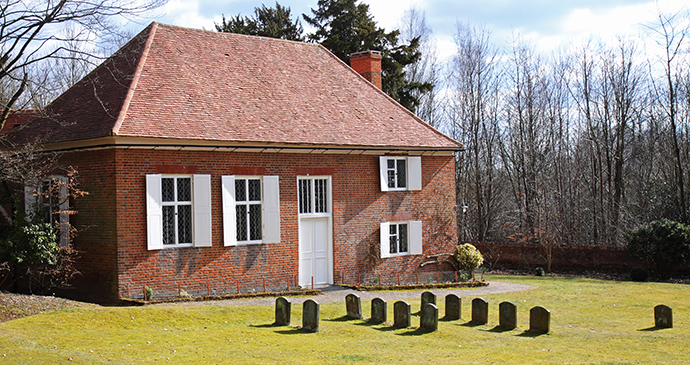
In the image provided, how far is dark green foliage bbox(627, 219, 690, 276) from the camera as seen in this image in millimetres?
26453

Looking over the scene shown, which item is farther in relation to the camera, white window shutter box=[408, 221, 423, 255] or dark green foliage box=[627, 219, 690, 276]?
dark green foliage box=[627, 219, 690, 276]

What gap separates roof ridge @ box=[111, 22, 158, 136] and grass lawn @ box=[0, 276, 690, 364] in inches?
188

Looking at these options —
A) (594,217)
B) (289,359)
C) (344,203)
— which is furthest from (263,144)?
(594,217)

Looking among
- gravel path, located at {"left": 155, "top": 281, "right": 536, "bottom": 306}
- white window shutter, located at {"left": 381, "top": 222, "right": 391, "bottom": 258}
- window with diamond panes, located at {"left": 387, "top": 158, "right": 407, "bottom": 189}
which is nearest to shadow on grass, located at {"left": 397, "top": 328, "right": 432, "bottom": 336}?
gravel path, located at {"left": 155, "top": 281, "right": 536, "bottom": 306}

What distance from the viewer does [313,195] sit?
70.8 feet

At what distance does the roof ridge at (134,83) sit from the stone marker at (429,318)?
8.75m

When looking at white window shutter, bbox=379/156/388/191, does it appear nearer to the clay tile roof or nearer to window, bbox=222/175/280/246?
the clay tile roof

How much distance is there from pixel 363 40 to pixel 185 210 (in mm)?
22108

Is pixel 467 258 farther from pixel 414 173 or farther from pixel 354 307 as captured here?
pixel 354 307

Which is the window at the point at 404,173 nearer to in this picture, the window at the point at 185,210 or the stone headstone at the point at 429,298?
the window at the point at 185,210

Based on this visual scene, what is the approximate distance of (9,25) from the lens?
16.2 m

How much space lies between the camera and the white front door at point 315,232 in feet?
70.3

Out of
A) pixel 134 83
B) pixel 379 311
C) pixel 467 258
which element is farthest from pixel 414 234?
pixel 134 83

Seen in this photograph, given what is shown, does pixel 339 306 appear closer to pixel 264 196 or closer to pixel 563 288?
pixel 264 196
